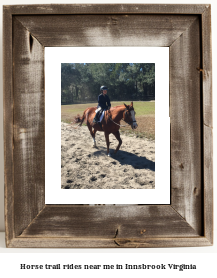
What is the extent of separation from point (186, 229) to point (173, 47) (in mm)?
680

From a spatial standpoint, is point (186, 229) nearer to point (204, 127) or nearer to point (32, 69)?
point (204, 127)

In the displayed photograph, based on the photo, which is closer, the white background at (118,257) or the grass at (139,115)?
the white background at (118,257)

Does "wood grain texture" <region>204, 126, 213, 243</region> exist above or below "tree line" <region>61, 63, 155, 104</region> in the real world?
below

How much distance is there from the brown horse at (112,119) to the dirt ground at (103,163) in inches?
0.9

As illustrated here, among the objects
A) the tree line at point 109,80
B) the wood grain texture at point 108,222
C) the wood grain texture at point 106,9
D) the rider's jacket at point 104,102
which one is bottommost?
the wood grain texture at point 108,222

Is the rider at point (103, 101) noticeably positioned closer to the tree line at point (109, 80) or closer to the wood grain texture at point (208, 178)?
the tree line at point (109, 80)

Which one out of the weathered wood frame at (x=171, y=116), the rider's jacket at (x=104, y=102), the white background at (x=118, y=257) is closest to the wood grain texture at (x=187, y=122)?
the weathered wood frame at (x=171, y=116)

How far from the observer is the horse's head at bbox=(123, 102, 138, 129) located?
0.90m

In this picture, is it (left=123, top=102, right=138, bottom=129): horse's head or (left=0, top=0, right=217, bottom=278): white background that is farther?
(left=123, top=102, right=138, bottom=129): horse's head

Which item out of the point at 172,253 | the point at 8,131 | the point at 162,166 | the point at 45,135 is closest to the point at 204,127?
the point at 162,166

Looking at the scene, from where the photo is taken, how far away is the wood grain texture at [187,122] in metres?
0.87

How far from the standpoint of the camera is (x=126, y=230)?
0.86 metres

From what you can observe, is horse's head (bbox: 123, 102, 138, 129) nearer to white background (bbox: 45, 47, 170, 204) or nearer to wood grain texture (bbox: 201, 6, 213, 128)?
white background (bbox: 45, 47, 170, 204)

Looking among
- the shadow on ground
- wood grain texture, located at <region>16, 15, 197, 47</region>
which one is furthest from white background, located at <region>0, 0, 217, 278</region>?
wood grain texture, located at <region>16, 15, 197, 47</region>
